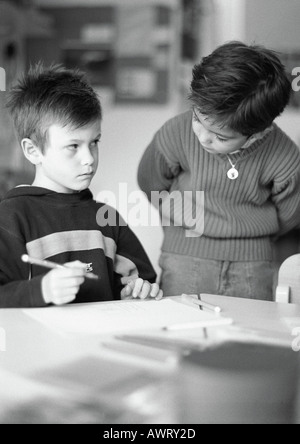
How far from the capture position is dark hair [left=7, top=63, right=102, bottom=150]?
1.10 m

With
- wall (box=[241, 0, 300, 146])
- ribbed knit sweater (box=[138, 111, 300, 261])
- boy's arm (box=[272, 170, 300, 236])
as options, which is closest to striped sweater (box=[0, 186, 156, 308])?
ribbed knit sweater (box=[138, 111, 300, 261])

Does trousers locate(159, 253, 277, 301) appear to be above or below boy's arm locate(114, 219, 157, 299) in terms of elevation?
below

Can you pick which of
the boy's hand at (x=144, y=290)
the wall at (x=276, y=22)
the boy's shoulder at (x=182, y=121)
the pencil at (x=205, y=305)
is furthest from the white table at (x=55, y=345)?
the wall at (x=276, y=22)

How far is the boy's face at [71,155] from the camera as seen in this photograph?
1087mm

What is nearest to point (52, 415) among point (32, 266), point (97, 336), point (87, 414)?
point (87, 414)

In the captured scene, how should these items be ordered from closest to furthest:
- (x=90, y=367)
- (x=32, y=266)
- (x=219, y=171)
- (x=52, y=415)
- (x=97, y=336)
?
1. (x=52, y=415)
2. (x=90, y=367)
3. (x=97, y=336)
4. (x=32, y=266)
5. (x=219, y=171)

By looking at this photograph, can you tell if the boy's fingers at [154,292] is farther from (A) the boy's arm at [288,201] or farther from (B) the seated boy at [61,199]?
(A) the boy's arm at [288,201]

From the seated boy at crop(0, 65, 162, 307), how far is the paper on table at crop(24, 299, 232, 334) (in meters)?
0.09

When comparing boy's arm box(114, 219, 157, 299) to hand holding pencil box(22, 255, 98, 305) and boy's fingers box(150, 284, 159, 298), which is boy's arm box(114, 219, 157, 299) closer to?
boy's fingers box(150, 284, 159, 298)

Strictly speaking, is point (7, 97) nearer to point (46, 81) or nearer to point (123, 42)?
point (46, 81)

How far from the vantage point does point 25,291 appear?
896 mm

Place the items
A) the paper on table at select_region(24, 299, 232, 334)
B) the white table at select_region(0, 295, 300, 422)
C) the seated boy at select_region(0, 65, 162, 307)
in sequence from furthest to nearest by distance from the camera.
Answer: the seated boy at select_region(0, 65, 162, 307) → the paper on table at select_region(24, 299, 232, 334) → the white table at select_region(0, 295, 300, 422)
